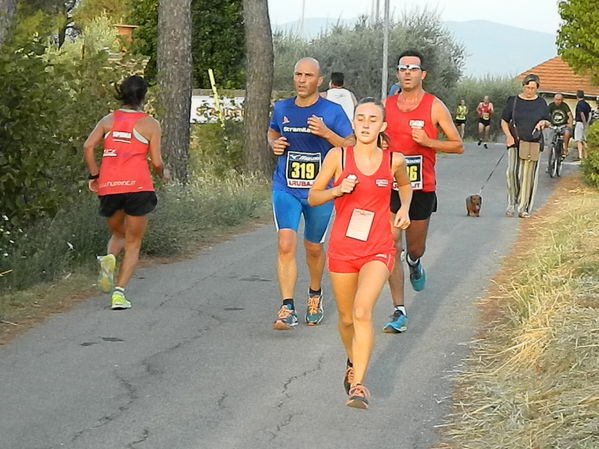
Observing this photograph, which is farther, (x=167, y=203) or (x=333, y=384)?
(x=167, y=203)

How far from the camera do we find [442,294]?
11.6m

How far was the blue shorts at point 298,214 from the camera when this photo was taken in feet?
31.6

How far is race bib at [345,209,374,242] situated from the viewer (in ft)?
24.4

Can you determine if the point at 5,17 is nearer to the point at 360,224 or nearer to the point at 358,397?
the point at 360,224

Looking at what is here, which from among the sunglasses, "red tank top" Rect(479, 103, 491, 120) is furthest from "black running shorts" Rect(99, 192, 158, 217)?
"red tank top" Rect(479, 103, 491, 120)

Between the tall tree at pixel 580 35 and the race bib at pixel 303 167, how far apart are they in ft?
47.5

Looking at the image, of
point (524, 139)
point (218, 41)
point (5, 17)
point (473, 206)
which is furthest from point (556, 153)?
point (5, 17)

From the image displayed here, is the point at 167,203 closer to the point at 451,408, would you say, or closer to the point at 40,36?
the point at 40,36

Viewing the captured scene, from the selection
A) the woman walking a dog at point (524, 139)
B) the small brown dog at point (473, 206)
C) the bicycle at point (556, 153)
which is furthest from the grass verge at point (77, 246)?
the bicycle at point (556, 153)

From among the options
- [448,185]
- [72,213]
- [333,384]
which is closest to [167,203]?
[72,213]

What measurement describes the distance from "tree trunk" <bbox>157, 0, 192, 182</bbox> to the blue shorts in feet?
27.4

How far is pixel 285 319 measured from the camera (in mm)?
9594

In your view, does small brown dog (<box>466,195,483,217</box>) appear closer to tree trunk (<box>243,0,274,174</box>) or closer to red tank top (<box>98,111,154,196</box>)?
tree trunk (<box>243,0,274,174</box>)

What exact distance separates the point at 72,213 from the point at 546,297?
5255 millimetres
